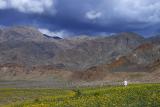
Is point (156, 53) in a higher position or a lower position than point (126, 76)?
higher

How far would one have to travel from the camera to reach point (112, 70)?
187 m

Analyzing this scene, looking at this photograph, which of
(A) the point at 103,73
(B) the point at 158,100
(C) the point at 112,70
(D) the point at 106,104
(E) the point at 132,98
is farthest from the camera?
(C) the point at 112,70

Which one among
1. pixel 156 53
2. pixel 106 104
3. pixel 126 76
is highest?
pixel 156 53

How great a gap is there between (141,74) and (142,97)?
480ft

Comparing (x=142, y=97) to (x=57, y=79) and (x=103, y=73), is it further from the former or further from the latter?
(x=57, y=79)

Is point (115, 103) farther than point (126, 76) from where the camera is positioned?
No

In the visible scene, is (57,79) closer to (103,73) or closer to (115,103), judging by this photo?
(103,73)

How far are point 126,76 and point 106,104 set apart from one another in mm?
146831

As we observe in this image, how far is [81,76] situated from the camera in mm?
182750

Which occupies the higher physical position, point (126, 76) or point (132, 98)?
point (126, 76)

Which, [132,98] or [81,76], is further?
[81,76]

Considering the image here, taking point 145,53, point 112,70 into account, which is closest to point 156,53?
point 145,53

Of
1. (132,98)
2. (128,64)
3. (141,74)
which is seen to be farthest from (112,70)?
(132,98)

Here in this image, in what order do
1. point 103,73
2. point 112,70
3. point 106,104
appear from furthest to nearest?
point 112,70 < point 103,73 < point 106,104
